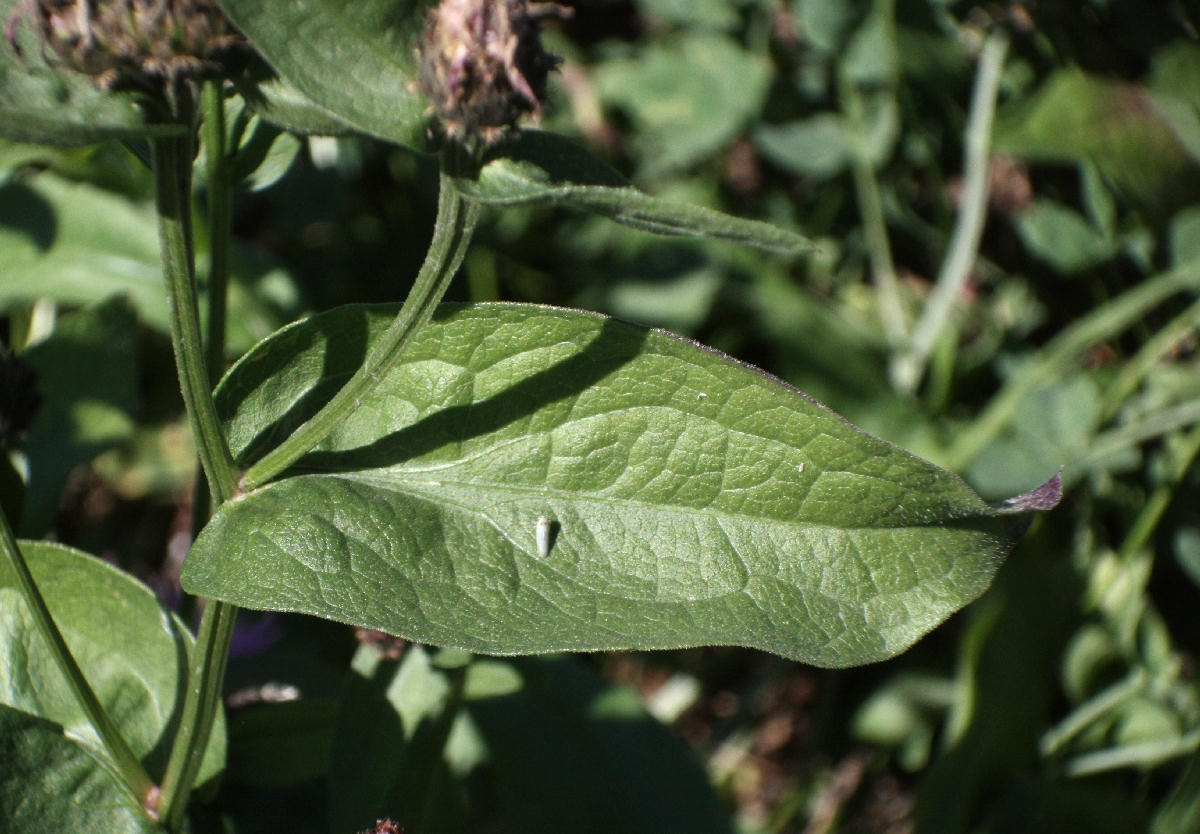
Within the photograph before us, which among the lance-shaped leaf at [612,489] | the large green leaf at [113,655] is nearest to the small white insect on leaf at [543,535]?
the lance-shaped leaf at [612,489]

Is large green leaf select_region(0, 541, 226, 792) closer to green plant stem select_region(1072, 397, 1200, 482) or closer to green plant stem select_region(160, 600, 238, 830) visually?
green plant stem select_region(160, 600, 238, 830)

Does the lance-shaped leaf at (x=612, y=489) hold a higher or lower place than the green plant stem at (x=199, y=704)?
higher

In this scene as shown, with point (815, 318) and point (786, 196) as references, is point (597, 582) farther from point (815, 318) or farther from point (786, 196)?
point (786, 196)

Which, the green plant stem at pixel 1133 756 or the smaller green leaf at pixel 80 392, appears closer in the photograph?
the smaller green leaf at pixel 80 392

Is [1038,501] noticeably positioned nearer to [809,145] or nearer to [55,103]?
[55,103]

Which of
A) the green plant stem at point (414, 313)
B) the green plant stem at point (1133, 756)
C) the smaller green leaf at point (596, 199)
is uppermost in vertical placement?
the smaller green leaf at point (596, 199)

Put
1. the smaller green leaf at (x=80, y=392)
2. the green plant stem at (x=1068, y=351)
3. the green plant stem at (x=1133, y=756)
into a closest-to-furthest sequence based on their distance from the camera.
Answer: the smaller green leaf at (x=80, y=392) → the green plant stem at (x=1133, y=756) → the green plant stem at (x=1068, y=351)

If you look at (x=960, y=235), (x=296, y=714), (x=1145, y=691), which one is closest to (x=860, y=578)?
(x=296, y=714)

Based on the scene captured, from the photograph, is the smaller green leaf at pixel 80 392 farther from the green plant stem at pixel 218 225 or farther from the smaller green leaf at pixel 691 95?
the smaller green leaf at pixel 691 95
